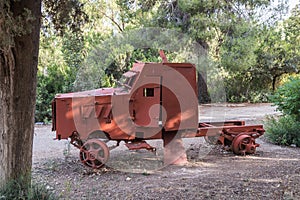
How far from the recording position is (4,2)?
119 inches

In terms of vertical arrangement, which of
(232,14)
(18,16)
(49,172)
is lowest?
(49,172)

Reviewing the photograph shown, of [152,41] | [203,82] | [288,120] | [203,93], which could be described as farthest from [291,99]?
[203,93]

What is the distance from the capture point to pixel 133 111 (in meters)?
5.69

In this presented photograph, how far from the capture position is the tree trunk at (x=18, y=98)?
338 cm

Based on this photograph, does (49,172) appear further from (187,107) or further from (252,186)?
(252,186)

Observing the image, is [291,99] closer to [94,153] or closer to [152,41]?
[94,153]

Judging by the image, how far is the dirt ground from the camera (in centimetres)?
411

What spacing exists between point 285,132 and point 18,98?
253 inches

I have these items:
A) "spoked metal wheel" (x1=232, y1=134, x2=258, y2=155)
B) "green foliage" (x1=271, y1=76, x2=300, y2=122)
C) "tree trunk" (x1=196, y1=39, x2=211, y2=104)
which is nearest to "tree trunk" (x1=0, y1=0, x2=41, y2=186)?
"spoked metal wheel" (x1=232, y1=134, x2=258, y2=155)

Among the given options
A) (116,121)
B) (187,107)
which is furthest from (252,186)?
(116,121)

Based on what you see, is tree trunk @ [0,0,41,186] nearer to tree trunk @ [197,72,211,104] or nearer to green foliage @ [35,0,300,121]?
green foliage @ [35,0,300,121]

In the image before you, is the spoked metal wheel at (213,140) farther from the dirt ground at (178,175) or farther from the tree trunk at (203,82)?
the tree trunk at (203,82)

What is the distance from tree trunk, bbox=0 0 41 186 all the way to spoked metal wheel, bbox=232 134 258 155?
13.2 feet

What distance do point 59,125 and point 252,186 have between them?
10.2ft
